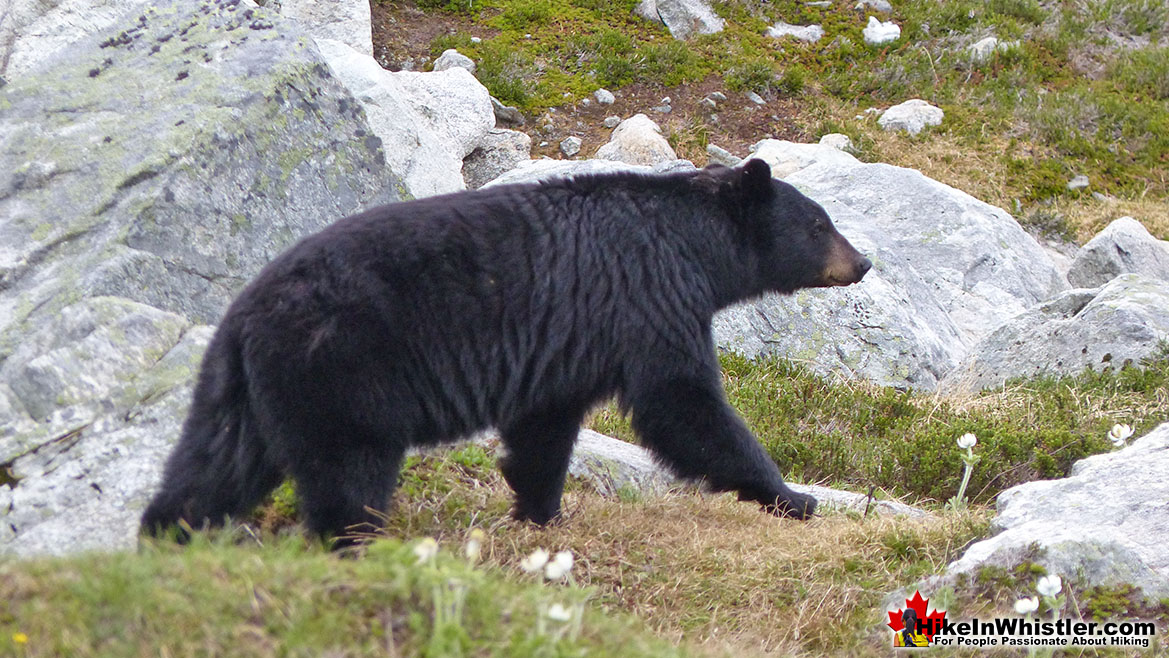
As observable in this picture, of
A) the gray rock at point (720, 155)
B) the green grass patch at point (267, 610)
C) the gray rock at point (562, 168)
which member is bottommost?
the gray rock at point (720, 155)

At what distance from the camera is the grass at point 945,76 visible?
1529 centimetres

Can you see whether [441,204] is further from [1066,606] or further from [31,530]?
[1066,606]

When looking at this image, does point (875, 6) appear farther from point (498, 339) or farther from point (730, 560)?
point (498, 339)

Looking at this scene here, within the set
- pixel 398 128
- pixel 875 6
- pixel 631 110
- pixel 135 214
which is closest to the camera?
pixel 135 214

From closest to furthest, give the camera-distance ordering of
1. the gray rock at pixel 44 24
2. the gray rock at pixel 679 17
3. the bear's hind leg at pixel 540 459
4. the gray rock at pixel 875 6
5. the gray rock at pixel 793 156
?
the bear's hind leg at pixel 540 459 → the gray rock at pixel 44 24 → the gray rock at pixel 793 156 → the gray rock at pixel 679 17 → the gray rock at pixel 875 6

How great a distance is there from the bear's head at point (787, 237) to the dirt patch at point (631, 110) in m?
8.65

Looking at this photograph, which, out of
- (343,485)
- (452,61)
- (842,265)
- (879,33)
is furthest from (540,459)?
(879,33)

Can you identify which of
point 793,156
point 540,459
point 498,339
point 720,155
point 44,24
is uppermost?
point 498,339

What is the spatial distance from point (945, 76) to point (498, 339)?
46.7ft

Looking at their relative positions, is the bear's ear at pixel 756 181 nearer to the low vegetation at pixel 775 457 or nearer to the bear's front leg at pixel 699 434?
the bear's front leg at pixel 699 434

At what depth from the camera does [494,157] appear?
13727 mm

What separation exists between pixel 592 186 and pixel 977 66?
45.6ft

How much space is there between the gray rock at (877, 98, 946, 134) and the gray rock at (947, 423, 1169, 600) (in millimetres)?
10289

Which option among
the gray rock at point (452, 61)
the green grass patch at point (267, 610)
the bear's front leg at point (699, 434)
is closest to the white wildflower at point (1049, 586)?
the green grass patch at point (267, 610)
